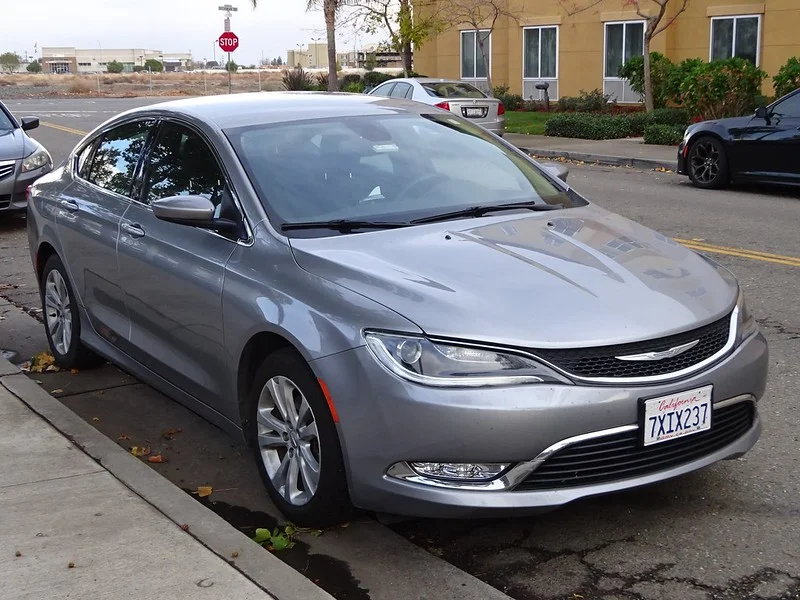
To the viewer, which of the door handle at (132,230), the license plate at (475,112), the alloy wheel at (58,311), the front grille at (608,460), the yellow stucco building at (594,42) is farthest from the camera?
the yellow stucco building at (594,42)

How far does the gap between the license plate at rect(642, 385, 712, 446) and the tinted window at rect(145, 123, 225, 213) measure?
7.29 feet

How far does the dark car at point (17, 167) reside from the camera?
12.7m

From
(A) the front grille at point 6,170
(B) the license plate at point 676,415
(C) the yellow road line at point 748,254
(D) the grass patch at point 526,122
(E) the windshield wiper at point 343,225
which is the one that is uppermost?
(E) the windshield wiper at point 343,225

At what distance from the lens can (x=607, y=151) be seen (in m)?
19.9

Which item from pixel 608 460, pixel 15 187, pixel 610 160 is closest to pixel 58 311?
pixel 608 460

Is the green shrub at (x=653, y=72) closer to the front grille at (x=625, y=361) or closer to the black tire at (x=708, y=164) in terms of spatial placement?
the black tire at (x=708, y=164)

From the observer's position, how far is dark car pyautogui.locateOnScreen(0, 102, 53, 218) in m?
12.7

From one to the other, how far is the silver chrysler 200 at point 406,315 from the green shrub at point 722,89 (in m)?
17.3

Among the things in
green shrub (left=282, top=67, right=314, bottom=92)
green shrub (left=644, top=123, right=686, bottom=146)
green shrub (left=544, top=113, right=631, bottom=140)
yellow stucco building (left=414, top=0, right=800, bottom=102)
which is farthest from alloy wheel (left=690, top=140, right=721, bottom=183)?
green shrub (left=282, top=67, right=314, bottom=92)

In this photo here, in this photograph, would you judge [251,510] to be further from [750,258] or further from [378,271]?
[750,258]

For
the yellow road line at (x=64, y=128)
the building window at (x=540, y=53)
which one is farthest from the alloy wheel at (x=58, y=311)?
the building window at (x=540, y=53)

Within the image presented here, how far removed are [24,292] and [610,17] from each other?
82.6 feet

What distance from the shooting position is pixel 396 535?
4.34 meters

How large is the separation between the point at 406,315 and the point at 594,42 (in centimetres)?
2984
